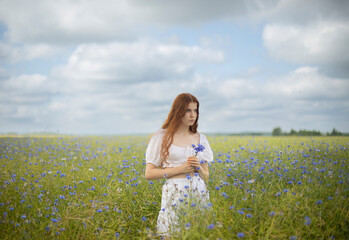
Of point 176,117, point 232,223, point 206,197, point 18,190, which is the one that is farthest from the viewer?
point 18,190

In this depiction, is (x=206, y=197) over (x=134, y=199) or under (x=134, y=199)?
over

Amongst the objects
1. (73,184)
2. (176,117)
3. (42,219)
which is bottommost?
(42,219)

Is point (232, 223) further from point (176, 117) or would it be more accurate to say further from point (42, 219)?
point (42, 219)

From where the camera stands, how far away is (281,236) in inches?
118

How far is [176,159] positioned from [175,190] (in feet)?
1.73

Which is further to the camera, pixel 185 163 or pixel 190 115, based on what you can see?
pixel 190 115

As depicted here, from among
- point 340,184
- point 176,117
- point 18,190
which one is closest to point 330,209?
point 340,184

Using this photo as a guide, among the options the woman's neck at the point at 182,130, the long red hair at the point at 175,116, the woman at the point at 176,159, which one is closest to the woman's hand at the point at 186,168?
the woman at the point at 176,159

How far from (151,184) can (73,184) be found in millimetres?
1759

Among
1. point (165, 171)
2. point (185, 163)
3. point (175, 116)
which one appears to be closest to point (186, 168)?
point (185, 163)

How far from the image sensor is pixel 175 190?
3678mm

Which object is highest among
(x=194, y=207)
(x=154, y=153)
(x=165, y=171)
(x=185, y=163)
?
(x=154, y=153)

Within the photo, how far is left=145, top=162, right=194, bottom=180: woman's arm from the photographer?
3746 millimetres

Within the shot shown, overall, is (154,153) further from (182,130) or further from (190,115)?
(190,115)
